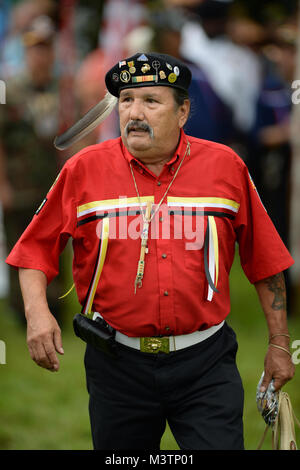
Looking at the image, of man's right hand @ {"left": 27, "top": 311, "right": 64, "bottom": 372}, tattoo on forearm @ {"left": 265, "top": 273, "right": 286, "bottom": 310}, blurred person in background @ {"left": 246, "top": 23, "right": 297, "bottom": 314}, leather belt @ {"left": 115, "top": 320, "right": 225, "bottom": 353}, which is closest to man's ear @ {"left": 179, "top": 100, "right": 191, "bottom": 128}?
tattoo on forearm @ {"left": 265, "top": 273, "right": 286, "bottom": 310}

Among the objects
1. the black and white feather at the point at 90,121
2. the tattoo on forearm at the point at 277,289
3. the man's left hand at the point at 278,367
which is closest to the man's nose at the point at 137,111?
the black and white feather at the point at 90,121

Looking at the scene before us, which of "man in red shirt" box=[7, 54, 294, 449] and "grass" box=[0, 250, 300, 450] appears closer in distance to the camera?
"man in red shirt" box=[7, 54, 294, 449]

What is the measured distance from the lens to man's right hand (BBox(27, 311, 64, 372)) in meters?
3.13

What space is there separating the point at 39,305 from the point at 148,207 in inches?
23.8

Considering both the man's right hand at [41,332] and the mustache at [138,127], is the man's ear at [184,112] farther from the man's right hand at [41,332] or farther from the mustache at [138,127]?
the man's right hand at [41,332]

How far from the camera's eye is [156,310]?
3.17m

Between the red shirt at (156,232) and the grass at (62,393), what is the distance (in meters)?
1.98

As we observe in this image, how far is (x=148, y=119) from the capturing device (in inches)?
126

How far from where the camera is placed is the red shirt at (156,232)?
319 centimetres

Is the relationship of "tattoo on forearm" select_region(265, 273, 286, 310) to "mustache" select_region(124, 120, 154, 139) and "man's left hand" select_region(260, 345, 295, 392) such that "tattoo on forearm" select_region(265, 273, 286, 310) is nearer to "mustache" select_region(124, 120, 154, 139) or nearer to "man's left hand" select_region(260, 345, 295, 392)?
"man's left hand" select_region(260, 345, 295, 392)

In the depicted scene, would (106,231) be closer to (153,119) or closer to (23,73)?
(153,119)

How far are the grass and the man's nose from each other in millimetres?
2524

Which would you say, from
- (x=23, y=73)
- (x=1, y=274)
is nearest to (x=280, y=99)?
(x=23, y=73)

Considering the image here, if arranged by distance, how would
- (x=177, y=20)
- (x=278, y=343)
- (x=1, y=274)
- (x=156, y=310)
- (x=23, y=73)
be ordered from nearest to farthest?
1. (x=156, y=310)
2. (x=278, y=343)
3. (x=23, y=73)
4. (x=177, y=20)
5. (x=1, y=274)
